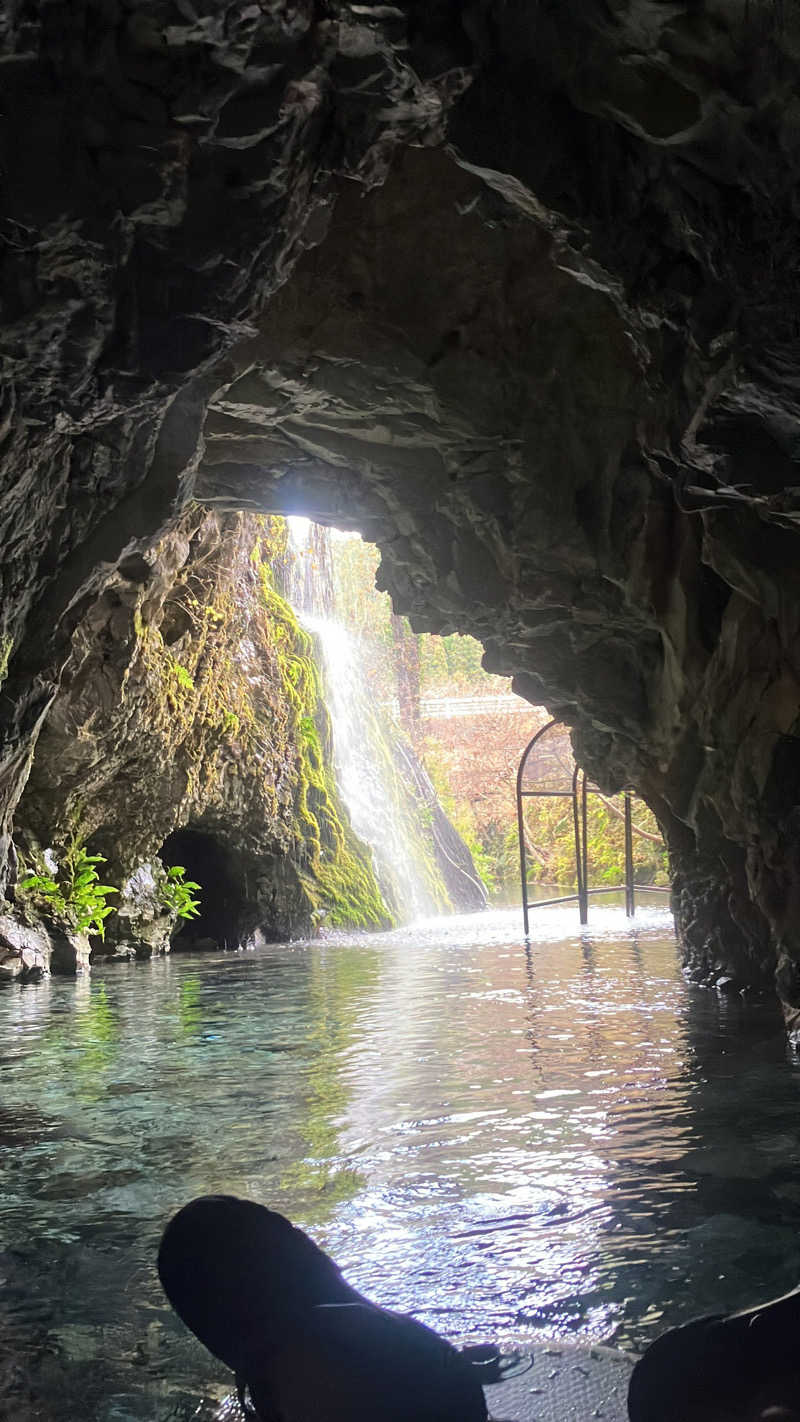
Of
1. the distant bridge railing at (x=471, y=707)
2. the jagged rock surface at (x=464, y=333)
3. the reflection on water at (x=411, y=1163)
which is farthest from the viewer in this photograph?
A: the distant bridge railing at (x=471, y=707)

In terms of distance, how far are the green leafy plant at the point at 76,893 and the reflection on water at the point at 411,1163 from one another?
12.5ft

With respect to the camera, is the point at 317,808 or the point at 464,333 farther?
the point at 317,808

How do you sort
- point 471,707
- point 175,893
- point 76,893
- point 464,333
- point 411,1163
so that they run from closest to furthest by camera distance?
point 411,1163, point 464,333, point 76,893, point 175,893, point 471,707

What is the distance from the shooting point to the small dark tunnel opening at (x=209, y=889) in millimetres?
14828

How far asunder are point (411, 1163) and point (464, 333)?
169 inches

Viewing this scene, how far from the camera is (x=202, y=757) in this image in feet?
41.8

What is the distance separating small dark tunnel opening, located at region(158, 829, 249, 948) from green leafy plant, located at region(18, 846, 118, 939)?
259 centimetres

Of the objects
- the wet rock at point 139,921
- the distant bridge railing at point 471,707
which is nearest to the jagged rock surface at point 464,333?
the wet rock at point 139,921

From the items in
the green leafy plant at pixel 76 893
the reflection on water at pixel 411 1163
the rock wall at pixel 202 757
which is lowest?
the reflection on water at pixel 411 1163

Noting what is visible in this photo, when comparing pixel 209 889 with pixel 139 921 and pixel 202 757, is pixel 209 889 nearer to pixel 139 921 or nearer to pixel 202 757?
pixel 139 921

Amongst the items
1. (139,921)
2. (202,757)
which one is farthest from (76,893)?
(202,757)

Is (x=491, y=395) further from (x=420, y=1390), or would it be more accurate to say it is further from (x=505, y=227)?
(x=420, y=1390)

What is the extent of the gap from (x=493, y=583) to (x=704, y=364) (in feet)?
11.6

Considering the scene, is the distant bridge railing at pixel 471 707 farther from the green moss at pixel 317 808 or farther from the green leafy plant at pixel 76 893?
the green leafy plant at pixel 76 893
